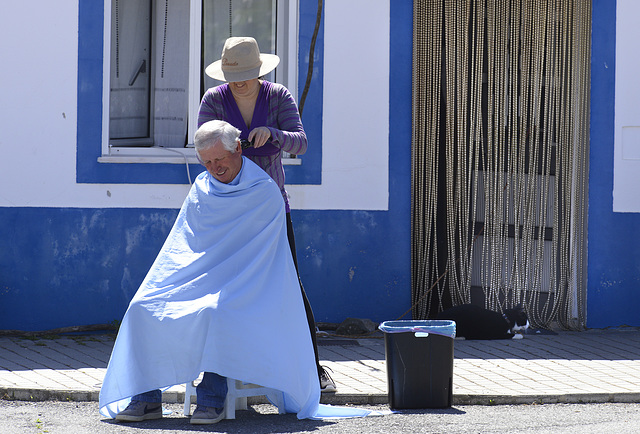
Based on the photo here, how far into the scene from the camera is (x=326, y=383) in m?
5.64

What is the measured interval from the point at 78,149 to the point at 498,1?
384 centimetres

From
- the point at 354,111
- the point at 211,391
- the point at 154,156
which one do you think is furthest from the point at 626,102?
the point at 211,391

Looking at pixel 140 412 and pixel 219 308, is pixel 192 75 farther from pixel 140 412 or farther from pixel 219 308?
pixel 140 412

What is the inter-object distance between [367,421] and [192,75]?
4.12 meters

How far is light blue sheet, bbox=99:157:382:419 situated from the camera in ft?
15.8

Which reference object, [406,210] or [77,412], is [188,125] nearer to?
[406,210]

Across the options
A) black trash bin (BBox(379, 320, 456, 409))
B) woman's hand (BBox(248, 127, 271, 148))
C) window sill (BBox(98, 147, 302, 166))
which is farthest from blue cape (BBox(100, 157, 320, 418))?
window sill (BBox(98, 147, 302, 166))

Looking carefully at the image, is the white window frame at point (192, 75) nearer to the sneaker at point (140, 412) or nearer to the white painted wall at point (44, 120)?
the white painted wall at point (44, 120)

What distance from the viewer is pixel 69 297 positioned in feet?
25.5

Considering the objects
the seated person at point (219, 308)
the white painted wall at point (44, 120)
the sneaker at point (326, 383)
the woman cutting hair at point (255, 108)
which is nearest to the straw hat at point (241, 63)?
the woman cutting hair at point (255, 108)

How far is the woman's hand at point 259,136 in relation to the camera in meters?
5.23

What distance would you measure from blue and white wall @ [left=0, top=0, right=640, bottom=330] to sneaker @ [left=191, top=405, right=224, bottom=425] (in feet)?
10.3

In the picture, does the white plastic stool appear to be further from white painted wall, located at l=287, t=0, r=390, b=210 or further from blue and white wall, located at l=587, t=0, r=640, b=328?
blue and white wall, located at l=587, t=0, r=640, b=328

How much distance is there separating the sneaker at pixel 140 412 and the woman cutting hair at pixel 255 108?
104 cm
